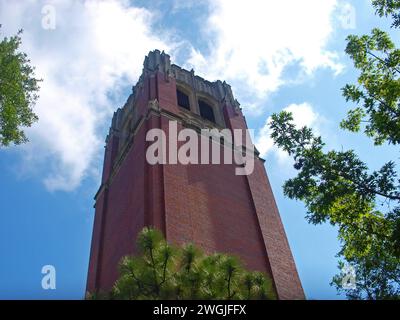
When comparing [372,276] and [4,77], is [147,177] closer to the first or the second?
[4,77]

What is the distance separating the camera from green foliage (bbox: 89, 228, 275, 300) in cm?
702

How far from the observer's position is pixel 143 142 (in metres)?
18.2

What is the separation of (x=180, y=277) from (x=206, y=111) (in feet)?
62.8

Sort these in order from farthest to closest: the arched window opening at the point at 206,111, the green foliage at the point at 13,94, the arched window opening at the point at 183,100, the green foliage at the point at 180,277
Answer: the arched window opening at the point at 206,111 < the arched window opening at the point at 183,100 < the green foliage at the point at 13,94 < the green foliage at the point at 180,277

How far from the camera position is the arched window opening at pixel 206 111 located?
2467 centimetres

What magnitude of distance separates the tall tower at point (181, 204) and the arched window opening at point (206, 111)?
0.90 feet

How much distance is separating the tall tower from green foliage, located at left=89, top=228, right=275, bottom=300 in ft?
14.8

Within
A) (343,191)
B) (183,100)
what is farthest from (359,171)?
(183,100)

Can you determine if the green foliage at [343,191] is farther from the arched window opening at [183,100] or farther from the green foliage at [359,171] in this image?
the arched window opening at [183,100]

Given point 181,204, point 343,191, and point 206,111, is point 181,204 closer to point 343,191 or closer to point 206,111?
point 343,191

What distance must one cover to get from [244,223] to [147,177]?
461cm

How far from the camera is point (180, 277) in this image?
281 inches

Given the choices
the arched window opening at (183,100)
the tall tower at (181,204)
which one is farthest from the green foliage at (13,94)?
the arched window opening at (183,100)
